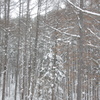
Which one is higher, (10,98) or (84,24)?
(84,24)

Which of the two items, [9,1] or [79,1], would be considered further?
[9,1]

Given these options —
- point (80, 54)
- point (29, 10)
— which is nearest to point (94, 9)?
point (80, 54)

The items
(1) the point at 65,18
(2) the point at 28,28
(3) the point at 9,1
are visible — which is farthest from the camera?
(2) the point at 28,28

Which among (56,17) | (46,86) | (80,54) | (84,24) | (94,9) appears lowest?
(46,86)

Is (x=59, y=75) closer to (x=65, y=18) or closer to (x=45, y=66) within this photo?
(x=45, y=66)

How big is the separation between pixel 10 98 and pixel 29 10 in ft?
67.0

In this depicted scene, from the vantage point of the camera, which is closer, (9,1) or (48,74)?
(9,1)

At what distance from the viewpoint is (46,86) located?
16547mm

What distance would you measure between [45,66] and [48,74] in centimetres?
118

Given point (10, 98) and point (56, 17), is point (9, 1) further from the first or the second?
point (10, 98)

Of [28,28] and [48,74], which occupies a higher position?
[28,28]

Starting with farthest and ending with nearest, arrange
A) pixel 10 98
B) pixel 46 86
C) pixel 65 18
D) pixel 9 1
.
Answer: pixel 10 98 < pixel 46 86 < pixel 9 1 < pixel 65 18

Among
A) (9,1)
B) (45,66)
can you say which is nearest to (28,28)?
(9,1)

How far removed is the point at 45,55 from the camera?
17328 millimetres
